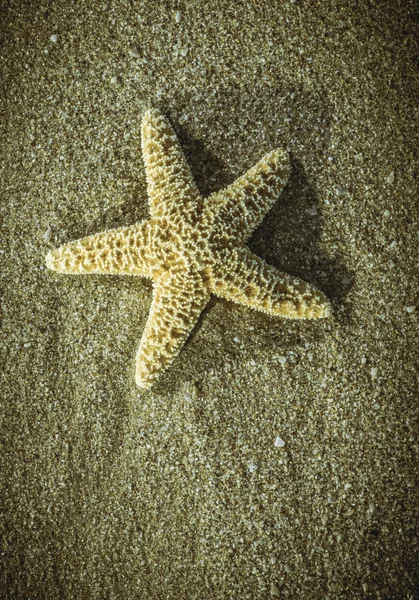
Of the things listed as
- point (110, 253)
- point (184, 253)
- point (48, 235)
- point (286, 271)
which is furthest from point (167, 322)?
point (48, 235)

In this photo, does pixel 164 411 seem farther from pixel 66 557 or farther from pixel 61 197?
pixel 61 197

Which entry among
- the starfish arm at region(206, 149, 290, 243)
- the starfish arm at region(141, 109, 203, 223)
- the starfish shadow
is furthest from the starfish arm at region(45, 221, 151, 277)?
the starfish shadow

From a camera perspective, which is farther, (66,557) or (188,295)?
(66,557)

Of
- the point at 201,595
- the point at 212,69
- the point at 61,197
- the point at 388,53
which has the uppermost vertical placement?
the point at 388,53

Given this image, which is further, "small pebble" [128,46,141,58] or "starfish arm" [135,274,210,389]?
"small pebble" [128,46,141,58]

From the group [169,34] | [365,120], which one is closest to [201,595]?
[365,120]

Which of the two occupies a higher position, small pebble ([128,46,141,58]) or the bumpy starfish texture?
small pebble ([128,46,141,58])

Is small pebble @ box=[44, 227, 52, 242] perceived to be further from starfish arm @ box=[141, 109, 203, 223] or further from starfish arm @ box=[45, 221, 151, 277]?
starfish arm @ box=[141, 109, 203, 223]
